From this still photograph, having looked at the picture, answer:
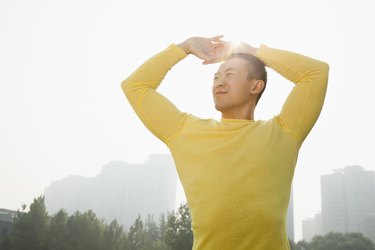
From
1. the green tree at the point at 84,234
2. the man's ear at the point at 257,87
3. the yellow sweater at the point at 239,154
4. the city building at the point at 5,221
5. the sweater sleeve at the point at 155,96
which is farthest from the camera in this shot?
the city building at the point at 5,221

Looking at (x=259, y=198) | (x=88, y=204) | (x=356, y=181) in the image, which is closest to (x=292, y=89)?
(x=259, y=198)

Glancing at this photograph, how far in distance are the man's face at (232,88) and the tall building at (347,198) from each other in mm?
100579

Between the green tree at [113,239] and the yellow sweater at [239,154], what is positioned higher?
the yellow sweater at [239,154]

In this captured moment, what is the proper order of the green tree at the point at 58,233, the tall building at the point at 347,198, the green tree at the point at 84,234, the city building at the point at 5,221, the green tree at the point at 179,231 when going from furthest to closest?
the tall building at the point at 347,198
the city building at the point at 5,221
the green tree at the point at 84,234
the green tree at the point at 58,233
the green tree at the point at 179,231

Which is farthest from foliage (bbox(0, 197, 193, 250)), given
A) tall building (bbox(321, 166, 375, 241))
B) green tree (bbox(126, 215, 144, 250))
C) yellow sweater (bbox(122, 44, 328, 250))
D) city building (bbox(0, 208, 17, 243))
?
tall building (bbox(321, 166, 375, 241))

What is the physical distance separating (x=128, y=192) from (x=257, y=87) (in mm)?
110805

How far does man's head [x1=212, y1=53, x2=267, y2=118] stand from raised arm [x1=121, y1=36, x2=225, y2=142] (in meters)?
0.26

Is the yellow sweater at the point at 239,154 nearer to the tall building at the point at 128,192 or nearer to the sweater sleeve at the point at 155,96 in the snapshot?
the sweater sleeve at the point at 155,96

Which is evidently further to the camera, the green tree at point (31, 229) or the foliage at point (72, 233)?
the green tree at point (31, 229)

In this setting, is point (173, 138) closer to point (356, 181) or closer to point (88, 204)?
point (356, 181)

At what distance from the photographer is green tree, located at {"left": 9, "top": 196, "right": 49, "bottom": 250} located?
2489cm

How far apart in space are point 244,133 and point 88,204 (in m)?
117

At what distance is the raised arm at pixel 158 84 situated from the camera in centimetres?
214

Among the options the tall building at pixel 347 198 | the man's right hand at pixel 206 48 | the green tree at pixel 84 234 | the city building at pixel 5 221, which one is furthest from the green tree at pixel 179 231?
the tall building at pixel 347 198
